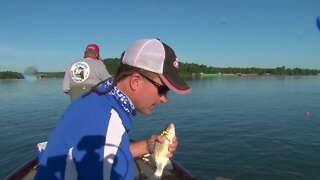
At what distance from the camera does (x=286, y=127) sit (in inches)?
834

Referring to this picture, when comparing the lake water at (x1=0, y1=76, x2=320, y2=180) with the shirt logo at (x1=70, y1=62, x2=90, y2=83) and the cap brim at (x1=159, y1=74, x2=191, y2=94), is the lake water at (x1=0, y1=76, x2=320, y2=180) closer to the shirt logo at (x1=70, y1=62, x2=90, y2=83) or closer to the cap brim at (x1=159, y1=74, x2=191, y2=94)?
the shirt logo at (x1=70, y1=62, x2=90, y2=83)

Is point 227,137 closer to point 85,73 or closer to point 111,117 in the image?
point 85,73

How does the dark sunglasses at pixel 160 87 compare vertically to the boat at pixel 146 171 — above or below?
above

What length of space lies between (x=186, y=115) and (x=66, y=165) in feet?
81.2

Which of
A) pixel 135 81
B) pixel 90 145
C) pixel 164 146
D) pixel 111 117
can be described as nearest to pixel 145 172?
pixel 164 146

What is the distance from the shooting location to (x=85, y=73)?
23.2 ft

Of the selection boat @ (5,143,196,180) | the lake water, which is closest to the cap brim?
boat @ (5,143,196,180)

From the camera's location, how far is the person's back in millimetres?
7070

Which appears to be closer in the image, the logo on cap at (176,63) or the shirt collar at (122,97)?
the shirt collar at (122,97)

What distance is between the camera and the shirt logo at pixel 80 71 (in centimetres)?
705

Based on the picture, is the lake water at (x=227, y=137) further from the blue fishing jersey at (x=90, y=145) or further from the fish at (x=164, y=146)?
the blue fishing jersey at (x=90, y=145)

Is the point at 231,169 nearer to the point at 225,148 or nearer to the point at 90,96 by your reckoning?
the point at 225,148

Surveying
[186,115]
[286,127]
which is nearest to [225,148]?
[286,127]

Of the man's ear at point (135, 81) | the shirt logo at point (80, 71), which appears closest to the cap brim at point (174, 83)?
the man's ear at point (135, 81)
